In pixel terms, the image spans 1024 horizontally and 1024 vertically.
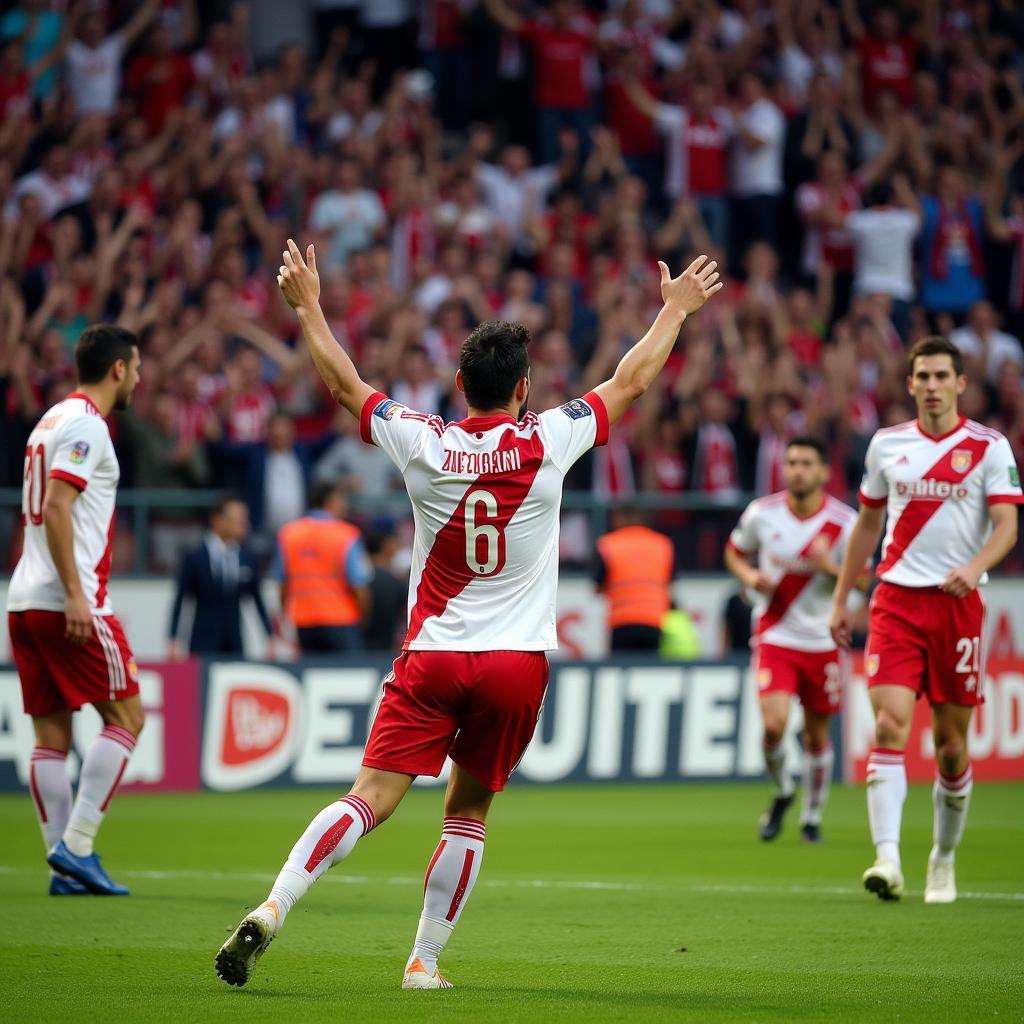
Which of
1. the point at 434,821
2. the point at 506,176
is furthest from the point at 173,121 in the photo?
the point at 434,821

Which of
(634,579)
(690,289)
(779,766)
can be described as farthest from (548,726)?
(690,289)

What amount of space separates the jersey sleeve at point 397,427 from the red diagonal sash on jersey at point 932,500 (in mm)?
3447

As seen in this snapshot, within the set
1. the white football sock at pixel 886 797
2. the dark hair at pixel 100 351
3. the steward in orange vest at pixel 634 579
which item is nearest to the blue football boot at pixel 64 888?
the dark hair at pixel 100 351

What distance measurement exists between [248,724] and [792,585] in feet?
17.9

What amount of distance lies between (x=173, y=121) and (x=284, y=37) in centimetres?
449

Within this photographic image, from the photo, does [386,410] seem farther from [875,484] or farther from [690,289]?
[875,484]

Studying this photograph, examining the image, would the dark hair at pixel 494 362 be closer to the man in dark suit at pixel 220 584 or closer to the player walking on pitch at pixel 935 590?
the player walking on pitch at pixel 935 590

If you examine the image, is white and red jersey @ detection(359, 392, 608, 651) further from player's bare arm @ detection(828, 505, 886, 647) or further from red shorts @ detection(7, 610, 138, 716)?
player's bare arm @ detection(828, 505, 886, 647)

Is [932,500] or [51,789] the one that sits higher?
[932,500]

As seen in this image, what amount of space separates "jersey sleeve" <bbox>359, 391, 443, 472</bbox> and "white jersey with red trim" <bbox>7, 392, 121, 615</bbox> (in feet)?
8.92

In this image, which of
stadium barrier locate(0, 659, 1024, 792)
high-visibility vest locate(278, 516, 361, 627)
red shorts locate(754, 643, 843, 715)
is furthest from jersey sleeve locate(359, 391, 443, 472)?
high-visibility vest locate(278, 516, 361, 627)

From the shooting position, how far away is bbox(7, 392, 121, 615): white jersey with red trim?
→ 8773 millimetres

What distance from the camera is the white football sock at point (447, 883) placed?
6.39m

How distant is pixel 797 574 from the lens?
12461 mm
